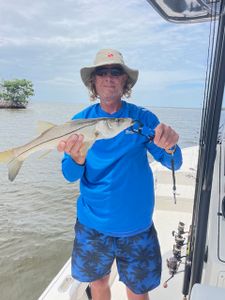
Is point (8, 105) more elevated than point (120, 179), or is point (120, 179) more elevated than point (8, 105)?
point (120, 179)

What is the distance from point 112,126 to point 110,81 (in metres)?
0.34

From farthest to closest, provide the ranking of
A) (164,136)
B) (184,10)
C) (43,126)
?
(184,10) → (43,126) → (164,136)

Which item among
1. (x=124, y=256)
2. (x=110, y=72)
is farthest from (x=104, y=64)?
(x=124, y=256)

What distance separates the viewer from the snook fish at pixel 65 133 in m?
1.66

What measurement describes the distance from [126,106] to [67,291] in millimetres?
1459

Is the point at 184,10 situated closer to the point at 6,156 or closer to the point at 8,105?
the point at 6,156

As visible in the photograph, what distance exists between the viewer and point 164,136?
1.61 m

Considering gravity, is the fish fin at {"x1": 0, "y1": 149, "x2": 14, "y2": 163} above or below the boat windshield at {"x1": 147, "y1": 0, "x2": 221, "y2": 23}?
below

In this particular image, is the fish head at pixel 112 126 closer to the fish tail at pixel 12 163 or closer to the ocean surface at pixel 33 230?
the fish tail at pixel 12 163

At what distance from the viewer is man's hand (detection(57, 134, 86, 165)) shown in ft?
5.65

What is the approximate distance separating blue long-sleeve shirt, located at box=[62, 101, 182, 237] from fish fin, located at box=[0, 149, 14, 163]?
31 cm

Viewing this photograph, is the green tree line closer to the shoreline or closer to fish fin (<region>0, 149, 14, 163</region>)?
the shoreline

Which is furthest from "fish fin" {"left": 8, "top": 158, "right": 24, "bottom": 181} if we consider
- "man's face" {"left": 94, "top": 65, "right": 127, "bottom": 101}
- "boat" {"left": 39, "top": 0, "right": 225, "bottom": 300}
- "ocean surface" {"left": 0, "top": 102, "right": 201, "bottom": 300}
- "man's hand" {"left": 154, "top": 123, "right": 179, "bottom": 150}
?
"ocean surface" {"left": 0, "top": 102, "right": 201, "bottom": 300}

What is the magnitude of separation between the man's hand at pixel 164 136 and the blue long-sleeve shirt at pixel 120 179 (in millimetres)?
186
